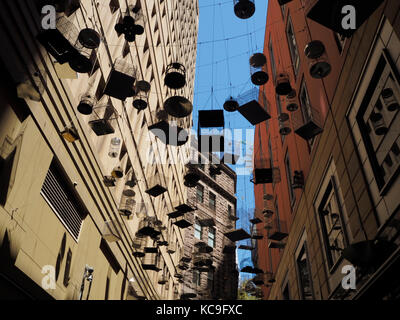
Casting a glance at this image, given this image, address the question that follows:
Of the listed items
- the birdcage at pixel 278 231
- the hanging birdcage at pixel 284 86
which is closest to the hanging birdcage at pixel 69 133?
the hanging birdcage at pixel 284 86

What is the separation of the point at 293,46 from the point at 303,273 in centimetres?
1118

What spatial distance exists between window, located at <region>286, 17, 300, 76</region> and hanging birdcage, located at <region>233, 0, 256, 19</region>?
251 inches

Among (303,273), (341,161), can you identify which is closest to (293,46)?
(341,161)

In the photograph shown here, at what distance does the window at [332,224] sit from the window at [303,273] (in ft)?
8.29

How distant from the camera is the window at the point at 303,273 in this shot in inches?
622

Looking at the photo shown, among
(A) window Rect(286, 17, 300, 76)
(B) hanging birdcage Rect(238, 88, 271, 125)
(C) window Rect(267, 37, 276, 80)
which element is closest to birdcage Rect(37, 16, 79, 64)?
(B) hanging birdcage Rect(238, 88, 271, 125)

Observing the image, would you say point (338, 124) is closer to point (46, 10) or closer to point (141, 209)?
point (46, 10)

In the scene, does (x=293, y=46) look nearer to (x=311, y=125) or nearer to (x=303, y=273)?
(x=311, y=125)

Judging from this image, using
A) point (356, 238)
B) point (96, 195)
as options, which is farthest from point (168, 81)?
point (356, 238)

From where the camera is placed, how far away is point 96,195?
14.7m

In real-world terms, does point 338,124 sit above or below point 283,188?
below

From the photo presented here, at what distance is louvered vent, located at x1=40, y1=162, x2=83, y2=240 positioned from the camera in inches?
450
